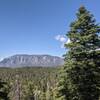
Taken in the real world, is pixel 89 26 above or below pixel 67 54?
above

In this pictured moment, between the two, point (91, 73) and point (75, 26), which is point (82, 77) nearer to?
point (91, 73)

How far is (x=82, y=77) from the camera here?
20969mm

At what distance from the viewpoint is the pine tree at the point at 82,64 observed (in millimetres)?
20766

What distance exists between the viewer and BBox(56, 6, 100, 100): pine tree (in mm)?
20766

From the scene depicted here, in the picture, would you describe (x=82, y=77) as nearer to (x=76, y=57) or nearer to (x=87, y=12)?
(x=76, y=57)

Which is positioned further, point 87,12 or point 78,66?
point 87,12

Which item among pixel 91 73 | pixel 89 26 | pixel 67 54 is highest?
pixel 89 26

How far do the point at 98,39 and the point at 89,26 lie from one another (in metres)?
1.25

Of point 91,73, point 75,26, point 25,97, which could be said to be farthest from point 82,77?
point 25,97

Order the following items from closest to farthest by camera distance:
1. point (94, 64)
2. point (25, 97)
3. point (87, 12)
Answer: point (94, 64) < point (87, 12) < point (25, 97)

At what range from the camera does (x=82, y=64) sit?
2055cm

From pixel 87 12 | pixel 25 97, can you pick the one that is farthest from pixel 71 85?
pixel 25 97

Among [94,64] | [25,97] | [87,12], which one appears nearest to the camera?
[94,64]

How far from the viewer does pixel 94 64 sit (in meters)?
20.6
